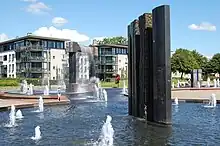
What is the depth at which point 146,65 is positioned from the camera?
16.7 metres

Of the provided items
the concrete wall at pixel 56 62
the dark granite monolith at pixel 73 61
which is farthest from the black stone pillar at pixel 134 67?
the concrete wall at pixel 56 62

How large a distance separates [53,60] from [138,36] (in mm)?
78554

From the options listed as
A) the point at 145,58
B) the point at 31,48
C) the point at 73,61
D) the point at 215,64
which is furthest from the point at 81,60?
the point at 215,64

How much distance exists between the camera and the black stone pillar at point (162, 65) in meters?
15.1

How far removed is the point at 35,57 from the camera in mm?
91938

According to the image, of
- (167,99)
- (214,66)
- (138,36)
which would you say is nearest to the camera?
(167,99)

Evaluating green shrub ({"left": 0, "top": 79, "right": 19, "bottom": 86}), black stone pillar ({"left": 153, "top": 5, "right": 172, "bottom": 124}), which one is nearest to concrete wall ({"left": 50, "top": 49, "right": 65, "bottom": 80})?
green shrub ({"left": 0, "top": 79, "right": 19, "bottom": 86})

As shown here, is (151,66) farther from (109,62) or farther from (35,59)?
(109,62)

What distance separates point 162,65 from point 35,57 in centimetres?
7961

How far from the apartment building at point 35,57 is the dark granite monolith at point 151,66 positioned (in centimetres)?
7489

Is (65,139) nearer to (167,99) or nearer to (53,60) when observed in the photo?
(167,99)

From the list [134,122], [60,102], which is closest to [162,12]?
[134,122]

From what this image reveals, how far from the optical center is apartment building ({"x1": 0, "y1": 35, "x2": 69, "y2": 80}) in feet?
301

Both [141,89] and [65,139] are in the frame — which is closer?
[65,139]
